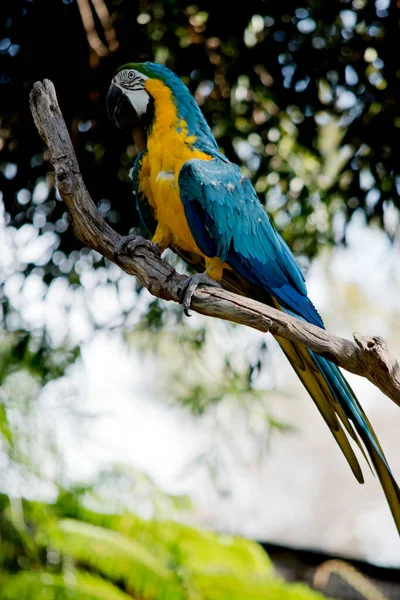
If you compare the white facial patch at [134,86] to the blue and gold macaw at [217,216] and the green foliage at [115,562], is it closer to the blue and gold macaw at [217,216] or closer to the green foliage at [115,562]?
the blue and gold macaw at [217,216]

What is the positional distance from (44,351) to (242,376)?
54cm

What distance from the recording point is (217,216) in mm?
967

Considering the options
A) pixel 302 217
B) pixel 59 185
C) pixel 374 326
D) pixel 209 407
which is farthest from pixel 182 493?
pixel 374 326

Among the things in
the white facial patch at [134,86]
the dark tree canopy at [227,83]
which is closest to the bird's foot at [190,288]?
the white facial patch at [134,86]

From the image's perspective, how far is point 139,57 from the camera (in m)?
1.46

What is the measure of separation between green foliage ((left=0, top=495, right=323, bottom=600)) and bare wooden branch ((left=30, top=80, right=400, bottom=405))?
43.0 inches

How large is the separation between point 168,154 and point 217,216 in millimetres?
114

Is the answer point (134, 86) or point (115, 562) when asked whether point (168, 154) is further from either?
point (115, 562)

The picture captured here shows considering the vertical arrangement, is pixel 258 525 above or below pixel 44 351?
below

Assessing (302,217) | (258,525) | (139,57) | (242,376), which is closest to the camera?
(139,57)

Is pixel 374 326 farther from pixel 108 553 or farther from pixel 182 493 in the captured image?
pixel 108 553

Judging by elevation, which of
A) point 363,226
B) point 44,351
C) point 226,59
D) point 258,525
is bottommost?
point 258,525

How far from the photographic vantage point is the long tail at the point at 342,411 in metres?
0.93

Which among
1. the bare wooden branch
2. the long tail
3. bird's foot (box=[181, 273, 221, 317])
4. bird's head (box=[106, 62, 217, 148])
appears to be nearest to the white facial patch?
bird's head (box=[106, 62, 217, 148])
